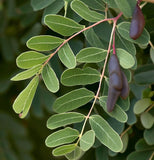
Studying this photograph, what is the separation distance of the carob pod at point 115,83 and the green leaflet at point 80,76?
7cm

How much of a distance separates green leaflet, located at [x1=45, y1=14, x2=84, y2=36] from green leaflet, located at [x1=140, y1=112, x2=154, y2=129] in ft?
0.77

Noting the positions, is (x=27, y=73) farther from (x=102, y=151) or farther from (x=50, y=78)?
(x=102, y=151)

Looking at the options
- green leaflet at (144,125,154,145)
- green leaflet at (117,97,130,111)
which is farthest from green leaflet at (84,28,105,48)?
green leaflet at (144,125,154,145)

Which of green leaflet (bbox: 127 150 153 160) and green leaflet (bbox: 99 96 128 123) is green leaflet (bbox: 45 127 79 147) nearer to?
green leaflet (bbox: 99 96 128 123)

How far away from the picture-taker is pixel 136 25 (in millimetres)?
668

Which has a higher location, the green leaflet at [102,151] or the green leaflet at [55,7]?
the green leaflet at [55,7]

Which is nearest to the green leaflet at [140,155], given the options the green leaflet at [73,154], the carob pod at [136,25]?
the green leaflet at [73,154]

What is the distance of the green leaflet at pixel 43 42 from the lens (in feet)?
2.23

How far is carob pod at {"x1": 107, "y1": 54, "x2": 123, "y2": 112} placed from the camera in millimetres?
646

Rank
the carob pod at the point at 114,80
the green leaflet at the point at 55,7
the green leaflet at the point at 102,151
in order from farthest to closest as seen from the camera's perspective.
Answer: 1. the green leaflet at the point at 102,151
2. the green leaflet at the point at 55,7
3. the carob pod at the point at 114,80

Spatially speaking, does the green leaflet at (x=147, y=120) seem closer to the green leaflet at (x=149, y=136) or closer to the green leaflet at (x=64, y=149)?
the green leaflet at (x=149, y=136)

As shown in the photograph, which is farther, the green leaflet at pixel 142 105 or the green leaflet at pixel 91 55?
the green leaflet at pixel 142 105

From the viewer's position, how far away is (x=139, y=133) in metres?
0.93

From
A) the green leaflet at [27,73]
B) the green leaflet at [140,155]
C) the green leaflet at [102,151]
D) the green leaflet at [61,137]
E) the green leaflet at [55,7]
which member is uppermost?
the green leaflet at [55,7]
